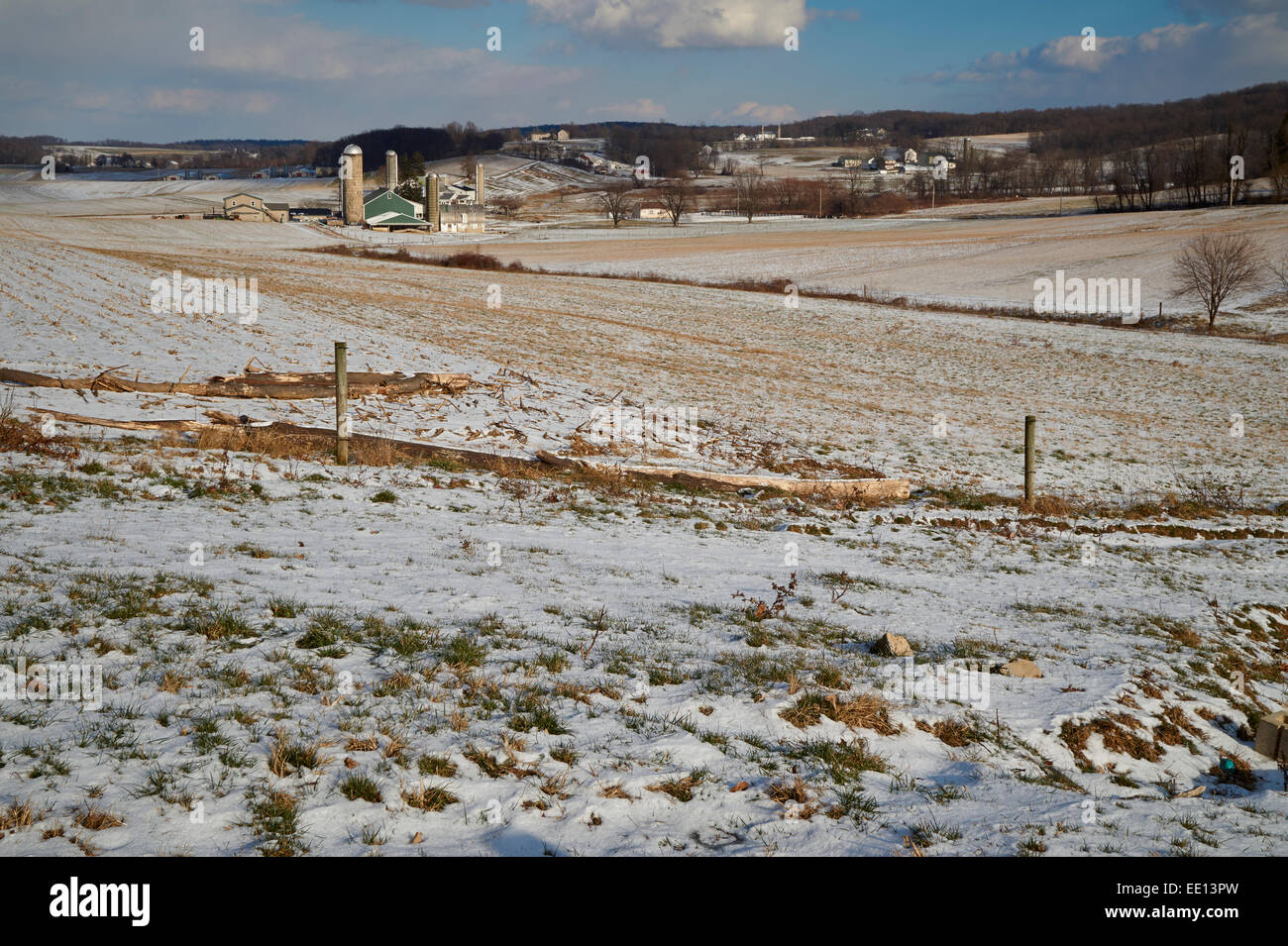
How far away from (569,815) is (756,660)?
3.20m

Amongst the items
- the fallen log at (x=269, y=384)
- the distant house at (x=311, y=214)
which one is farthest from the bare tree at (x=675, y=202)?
the fallen log at (x=269, y=384)

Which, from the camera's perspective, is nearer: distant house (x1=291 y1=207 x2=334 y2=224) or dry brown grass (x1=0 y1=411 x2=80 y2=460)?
dry brown grass (x1=0 y1=411 x2=80 y2=460)

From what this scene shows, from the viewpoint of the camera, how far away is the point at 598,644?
8227 millimetres

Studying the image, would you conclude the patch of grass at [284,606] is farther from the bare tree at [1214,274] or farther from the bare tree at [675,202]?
the bare tree at [675,202]

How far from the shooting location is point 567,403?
22672mm

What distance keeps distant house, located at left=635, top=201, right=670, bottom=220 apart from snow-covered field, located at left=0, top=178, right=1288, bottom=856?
123441mm

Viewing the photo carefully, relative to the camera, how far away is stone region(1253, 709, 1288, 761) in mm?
7609

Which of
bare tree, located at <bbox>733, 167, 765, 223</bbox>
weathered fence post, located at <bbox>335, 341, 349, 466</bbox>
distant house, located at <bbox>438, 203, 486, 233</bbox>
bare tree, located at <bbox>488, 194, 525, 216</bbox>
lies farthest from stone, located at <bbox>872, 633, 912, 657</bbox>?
bare tree, located at <bbox>488, 194, 525, 216</bbox>

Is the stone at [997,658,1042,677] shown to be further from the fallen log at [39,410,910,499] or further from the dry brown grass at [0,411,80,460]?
the dry brown grass at [0,411,80,460]

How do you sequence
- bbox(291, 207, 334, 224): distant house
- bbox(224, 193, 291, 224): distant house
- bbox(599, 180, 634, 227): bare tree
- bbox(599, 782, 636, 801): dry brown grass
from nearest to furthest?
bbox(599, 782, 636, 801): dry brown grass → bbox(224, 193, 291, 224): distant house → bbox(291, 207, 334, 224): distant house → bbox(599, 180, 634, 227): bare tree

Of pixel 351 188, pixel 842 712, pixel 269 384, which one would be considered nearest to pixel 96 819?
pixel 842 712

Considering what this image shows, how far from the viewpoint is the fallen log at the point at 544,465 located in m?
15.4
